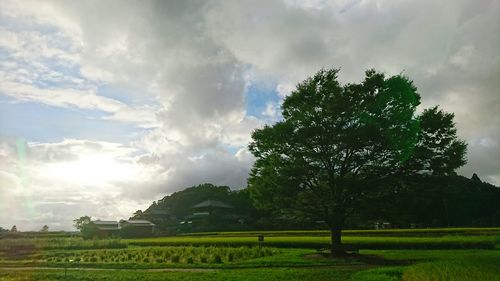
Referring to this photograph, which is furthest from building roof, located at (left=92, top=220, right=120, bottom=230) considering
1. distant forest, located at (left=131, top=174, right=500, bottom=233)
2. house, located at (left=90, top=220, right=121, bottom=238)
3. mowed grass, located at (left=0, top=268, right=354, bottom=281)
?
mowed grass, located at (left=0, top=268, right=354, bottom=281)

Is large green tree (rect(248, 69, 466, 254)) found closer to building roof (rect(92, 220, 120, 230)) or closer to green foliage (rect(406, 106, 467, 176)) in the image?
green foliage (rect(406, 106, 467, 176))

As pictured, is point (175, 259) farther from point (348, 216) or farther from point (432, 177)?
point (432, 177)

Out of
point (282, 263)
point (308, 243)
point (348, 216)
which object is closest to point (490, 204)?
point (308, 243)

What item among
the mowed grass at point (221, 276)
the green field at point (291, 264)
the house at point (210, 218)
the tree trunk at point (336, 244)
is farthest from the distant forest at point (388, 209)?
the mowed grass at point (221, 276)

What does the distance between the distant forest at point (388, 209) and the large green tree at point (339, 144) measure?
1.36 metres

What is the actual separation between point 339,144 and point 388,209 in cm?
653

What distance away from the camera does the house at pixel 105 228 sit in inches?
3231

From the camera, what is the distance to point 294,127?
35.2m

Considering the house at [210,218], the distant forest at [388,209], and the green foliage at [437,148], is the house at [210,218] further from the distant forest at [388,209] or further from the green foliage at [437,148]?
the green foliage at [437,148]

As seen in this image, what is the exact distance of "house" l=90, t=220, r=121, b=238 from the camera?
3231 inches

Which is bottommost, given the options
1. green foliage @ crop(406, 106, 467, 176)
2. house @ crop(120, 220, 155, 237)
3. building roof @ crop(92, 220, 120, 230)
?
house @ crop(120, 220, 155, 237)

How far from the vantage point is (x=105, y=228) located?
3457 inches

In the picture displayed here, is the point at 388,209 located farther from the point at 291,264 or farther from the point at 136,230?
the point at 136,230

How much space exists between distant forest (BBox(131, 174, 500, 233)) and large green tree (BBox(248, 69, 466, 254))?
1363mm
